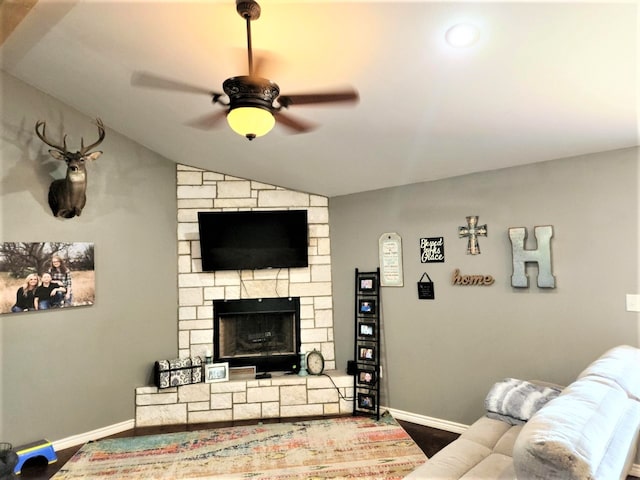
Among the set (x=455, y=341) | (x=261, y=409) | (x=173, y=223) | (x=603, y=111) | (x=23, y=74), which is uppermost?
(x=23, y=74)

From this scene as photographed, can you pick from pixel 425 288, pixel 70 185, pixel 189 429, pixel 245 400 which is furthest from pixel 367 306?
pixel 70 185

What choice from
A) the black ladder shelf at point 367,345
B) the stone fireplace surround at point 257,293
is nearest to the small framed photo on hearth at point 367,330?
→ the black ladder shelf at point 367,345

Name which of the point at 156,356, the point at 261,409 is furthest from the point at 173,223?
the point at 261,409

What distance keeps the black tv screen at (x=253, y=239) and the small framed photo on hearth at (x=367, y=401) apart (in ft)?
4.80

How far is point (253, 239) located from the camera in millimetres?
4492

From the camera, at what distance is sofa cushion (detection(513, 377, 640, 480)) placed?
1.29 metres

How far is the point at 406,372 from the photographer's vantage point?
4141 millimetres

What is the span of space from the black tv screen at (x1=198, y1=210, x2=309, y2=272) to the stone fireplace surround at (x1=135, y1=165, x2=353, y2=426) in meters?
0.19

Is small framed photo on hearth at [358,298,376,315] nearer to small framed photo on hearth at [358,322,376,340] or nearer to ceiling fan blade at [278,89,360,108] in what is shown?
small framed photo on hearth at [358,322,376,340]

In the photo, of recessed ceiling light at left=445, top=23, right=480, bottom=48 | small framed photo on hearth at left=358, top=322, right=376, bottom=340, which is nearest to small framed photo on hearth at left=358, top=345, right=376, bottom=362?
small framed photo on hearth at left=358, top=322, right=376, bottom=340

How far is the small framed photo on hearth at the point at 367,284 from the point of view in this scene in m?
4.33

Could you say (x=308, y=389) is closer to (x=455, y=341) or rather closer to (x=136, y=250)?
(x=455, y=341)

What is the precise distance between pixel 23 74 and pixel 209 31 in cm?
214

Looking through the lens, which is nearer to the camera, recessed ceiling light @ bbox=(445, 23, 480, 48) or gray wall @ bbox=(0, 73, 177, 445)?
recessed ceiling light @ bbox=(445, 23, 480, 48)
